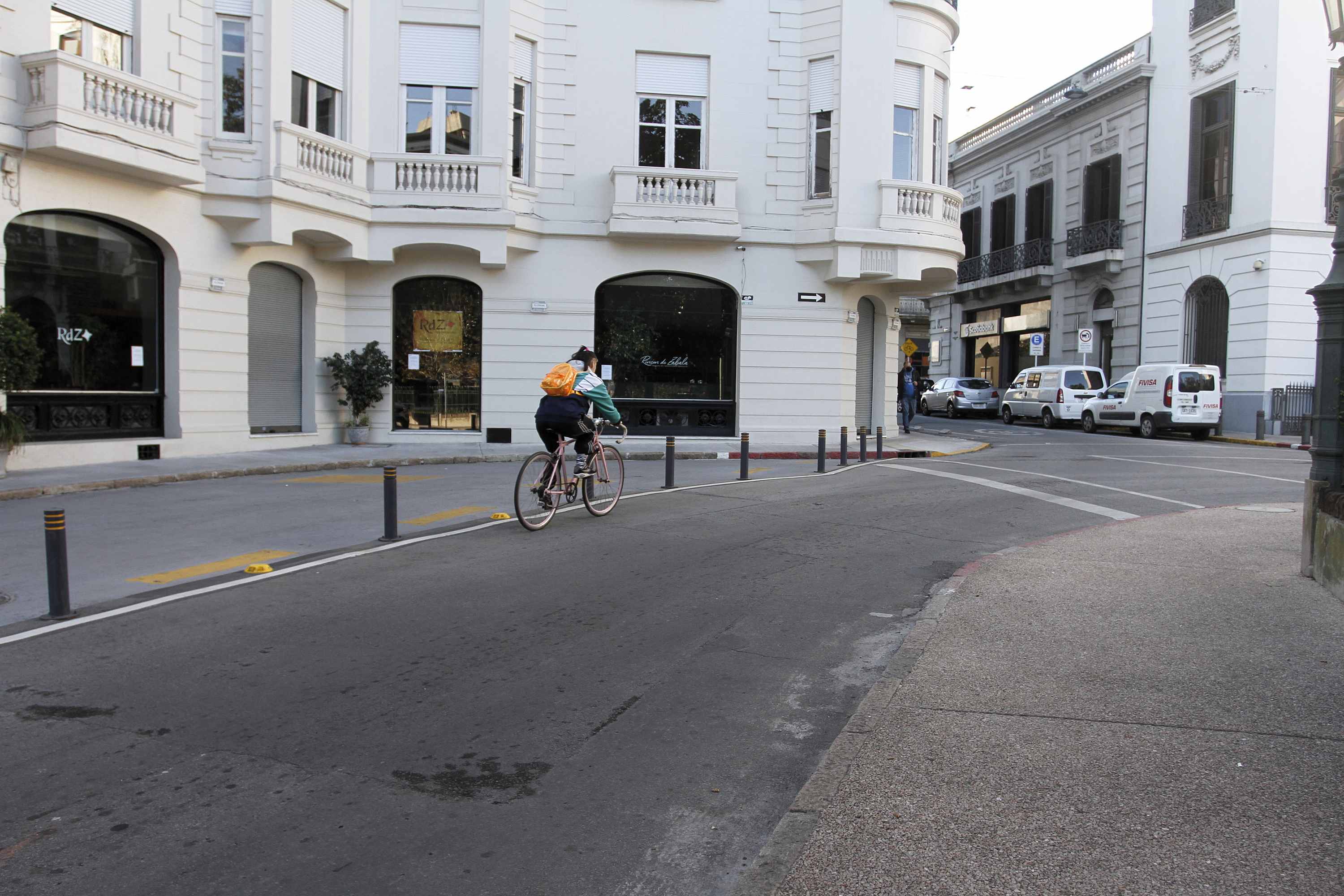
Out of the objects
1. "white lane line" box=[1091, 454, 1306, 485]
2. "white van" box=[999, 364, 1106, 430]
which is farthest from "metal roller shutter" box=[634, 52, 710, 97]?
"white van" box=[999, 364, 1106, 430]

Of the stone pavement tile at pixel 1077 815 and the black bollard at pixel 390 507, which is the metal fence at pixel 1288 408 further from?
the stone pavement tile at pixel 1077 815

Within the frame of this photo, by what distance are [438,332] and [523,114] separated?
4.92 m

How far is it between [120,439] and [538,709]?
536 inches

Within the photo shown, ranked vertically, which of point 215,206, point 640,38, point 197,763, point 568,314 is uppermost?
point 640,38

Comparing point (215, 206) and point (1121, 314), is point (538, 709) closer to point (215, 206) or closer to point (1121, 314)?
point (215, 206)

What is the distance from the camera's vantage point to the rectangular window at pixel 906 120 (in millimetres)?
22000

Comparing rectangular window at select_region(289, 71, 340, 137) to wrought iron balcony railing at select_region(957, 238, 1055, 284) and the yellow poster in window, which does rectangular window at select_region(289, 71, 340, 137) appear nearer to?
the yellow poster in window

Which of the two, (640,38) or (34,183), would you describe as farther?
(640,38)

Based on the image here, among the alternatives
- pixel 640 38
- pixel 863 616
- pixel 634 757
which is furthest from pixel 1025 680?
pixel 640 38

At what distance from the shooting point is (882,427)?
60.5 feet

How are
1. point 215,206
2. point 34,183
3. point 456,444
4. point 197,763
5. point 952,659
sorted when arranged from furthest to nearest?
point 456,444 → point 215,206 → point 34,183 → point 952,659 → point 197,763

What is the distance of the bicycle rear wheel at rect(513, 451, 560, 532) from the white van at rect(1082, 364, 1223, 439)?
20.8 m

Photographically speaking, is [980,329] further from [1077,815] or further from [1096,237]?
[1077,815]

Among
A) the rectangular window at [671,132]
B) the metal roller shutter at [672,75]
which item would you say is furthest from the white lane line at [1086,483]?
the metal roller shutter at [672,75]
